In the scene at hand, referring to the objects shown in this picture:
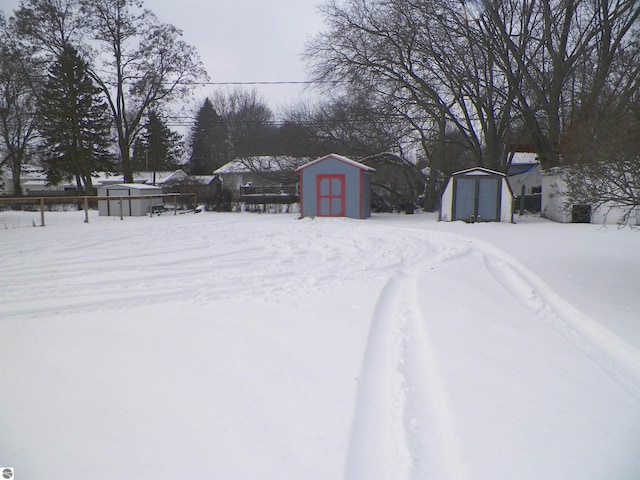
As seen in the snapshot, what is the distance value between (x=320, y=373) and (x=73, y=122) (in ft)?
98.5

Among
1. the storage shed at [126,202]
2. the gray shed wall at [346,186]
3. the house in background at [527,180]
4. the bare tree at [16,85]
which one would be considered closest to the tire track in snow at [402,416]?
the gray shed wall at [346,186]

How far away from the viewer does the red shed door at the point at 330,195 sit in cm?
1852

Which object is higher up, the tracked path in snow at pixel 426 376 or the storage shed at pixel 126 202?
the storage shed at pixel 126 202

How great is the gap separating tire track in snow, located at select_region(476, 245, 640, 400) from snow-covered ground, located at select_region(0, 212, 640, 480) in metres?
0.02

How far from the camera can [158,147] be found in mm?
37812

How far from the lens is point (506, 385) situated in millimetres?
3400

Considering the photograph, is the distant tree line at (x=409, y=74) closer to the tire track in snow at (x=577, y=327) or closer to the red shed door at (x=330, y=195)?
the red shed door at (x=330, y=195)

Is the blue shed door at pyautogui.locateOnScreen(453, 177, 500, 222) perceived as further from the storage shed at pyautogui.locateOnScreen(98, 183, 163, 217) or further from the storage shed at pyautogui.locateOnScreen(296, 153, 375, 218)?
the storage shed at pyautogui.locateOnScreen(98, 183, 163, 217)

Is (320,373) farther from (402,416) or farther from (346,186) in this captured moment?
(346,186)

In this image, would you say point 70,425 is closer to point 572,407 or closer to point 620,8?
point 572,407

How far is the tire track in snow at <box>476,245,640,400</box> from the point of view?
371 cm

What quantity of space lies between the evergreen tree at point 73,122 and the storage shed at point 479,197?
2227 centimetres

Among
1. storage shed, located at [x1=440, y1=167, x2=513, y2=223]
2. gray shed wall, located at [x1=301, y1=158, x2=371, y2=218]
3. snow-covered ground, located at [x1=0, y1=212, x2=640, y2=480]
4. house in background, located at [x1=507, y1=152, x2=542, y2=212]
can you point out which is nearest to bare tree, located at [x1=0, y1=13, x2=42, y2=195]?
gray shed wall, located at [x1=301, y1=158, x2=371, y2=218]

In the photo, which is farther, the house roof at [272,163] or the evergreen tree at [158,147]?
the evergreen tree at [158,147]
